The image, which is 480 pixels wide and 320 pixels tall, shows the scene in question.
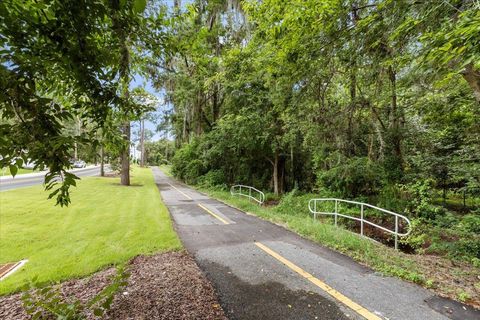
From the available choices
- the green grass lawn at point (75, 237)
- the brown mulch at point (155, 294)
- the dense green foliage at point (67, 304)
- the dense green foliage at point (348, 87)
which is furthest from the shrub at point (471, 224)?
the dense green foliage at point (67, 304)

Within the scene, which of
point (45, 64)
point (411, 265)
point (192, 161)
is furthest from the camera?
point (192, 161)

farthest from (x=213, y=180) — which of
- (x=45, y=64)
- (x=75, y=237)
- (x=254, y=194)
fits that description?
(x=45, y=64)

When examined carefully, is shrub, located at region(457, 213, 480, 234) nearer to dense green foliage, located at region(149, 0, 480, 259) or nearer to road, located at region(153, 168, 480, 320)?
dense green foliage, located at region(149, 0, 480, 259)

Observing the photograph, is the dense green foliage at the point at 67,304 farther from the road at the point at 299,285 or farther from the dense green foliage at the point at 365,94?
the dense green foliage at the point at 365,94

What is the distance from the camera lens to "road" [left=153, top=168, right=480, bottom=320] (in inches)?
110

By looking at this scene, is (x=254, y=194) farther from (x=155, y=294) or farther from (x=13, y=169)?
(x=13, y=169)

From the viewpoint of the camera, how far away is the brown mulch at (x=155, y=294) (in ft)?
8.93

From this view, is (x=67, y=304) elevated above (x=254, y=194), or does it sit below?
above

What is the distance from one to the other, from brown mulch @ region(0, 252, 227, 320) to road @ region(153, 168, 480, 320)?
0.24m

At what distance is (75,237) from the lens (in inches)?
237

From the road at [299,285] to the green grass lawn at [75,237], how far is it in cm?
123

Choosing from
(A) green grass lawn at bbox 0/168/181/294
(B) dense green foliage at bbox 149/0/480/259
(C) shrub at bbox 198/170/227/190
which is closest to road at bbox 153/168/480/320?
A: (A) green grass lawn at bbox 0/168/181/294

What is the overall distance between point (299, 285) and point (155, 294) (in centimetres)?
191

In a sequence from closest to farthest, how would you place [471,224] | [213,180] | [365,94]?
[471,224] → [365,94] → [213,180]
